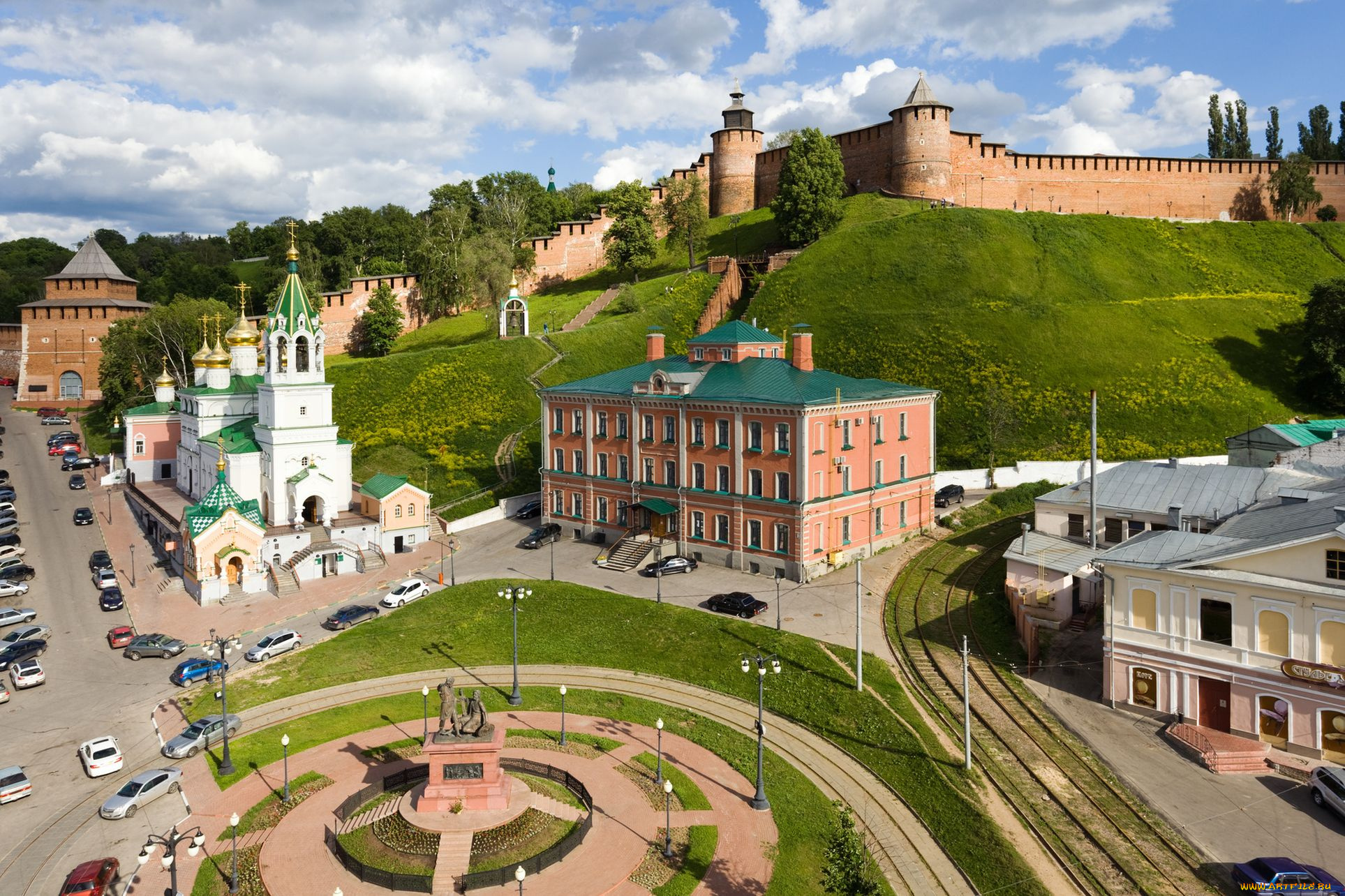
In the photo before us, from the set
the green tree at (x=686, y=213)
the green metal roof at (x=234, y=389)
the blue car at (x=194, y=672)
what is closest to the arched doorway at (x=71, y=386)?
the green metal roof at (x=234, y=389)

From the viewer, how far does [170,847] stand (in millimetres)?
21578

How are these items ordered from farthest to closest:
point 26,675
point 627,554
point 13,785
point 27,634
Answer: point 627,554
point 27,634
point 26,675
point 13,785

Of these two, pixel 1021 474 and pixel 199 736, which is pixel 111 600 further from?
pixel 1021 474

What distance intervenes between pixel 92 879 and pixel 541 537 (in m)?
33.7

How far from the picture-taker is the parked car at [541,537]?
54.4 metres

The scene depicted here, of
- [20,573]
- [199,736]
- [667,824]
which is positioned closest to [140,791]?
[199,736]

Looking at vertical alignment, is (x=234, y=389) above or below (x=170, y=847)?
above

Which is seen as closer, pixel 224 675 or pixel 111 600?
pixel 224 675

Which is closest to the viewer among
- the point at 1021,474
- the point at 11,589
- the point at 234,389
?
the point at 11,589

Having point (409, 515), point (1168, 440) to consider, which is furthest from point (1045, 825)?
point (1168, 440)

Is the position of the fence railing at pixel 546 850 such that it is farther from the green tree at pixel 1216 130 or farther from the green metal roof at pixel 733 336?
the green tree at pixel 1216 130

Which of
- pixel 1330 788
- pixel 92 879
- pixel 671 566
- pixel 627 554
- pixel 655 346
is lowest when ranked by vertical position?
pixel 92 879

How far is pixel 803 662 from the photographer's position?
1430 inches

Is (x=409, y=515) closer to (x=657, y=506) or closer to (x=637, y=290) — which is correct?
(x=657, y=506)
